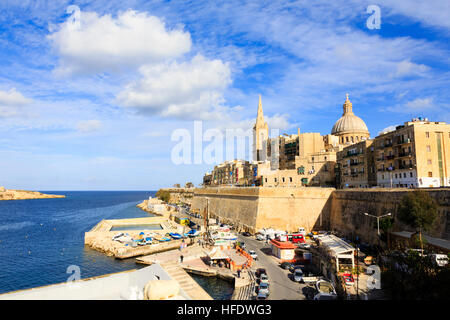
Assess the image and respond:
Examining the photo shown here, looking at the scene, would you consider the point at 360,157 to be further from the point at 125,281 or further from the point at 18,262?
the point at 18,262

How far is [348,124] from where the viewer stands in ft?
245

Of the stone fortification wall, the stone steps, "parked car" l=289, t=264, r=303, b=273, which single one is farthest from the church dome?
the stone steps

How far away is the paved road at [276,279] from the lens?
23266 millimetres

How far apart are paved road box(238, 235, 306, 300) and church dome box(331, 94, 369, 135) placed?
4701cm

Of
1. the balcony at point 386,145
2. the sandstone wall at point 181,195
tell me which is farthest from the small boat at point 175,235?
the sandstone wall at point 181,195

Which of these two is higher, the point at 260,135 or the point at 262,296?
the point at 260,135

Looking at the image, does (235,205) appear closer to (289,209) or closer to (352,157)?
(289,209)

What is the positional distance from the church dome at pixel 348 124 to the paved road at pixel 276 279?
47014 mm

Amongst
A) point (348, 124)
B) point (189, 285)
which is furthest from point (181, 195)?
point (189, 285)

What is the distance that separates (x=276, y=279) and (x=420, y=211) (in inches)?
597

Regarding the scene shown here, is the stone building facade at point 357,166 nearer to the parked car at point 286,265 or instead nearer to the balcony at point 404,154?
the balcony at point 404,154

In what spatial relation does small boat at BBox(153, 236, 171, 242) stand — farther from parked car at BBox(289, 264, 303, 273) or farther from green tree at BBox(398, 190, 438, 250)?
green tree at BBox(398, 190, 438, 250)
